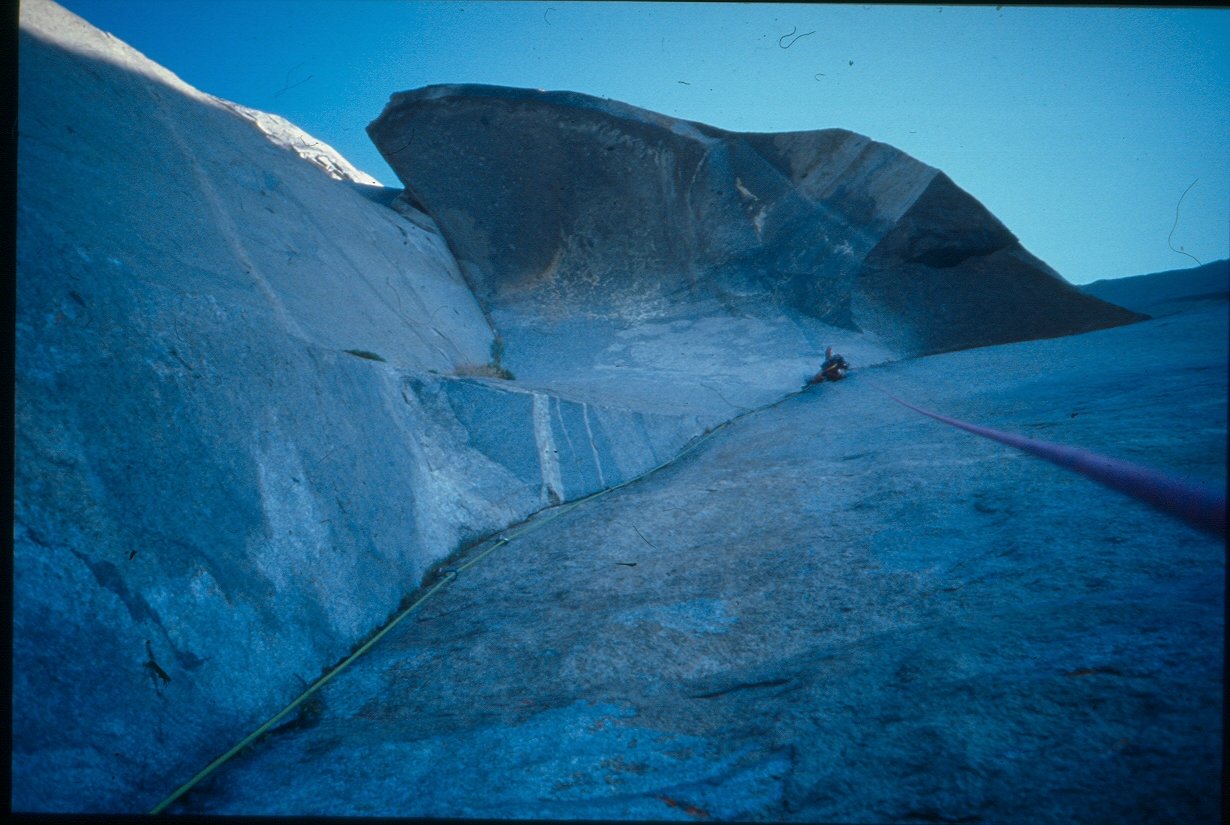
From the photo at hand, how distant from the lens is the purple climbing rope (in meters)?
1.48

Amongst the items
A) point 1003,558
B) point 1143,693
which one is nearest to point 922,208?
point 1003,558

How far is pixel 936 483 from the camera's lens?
2479 millimetres

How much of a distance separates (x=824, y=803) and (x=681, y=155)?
28.3ft

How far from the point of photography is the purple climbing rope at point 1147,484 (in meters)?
1.48

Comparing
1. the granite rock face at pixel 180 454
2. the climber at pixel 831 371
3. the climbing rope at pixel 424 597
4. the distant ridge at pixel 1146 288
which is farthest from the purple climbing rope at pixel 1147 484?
the distant ridge at pixel 1146 288

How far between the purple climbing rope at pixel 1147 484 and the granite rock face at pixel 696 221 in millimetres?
5912

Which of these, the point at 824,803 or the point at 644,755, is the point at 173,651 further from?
the point at 824,803

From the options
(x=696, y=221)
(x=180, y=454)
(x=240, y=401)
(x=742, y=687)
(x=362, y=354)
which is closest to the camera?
(x=742, y=687)

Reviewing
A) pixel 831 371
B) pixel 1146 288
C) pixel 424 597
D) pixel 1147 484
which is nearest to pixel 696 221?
pixel 831 371

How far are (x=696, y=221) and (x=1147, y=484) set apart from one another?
7.46m

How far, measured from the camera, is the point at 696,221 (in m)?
8.35

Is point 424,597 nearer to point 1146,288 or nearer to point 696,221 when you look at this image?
point 696,221

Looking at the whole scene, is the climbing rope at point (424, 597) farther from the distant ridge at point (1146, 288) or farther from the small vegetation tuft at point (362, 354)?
the distant ridge at point (1146, 288)

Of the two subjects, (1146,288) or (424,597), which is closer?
(424,597)
